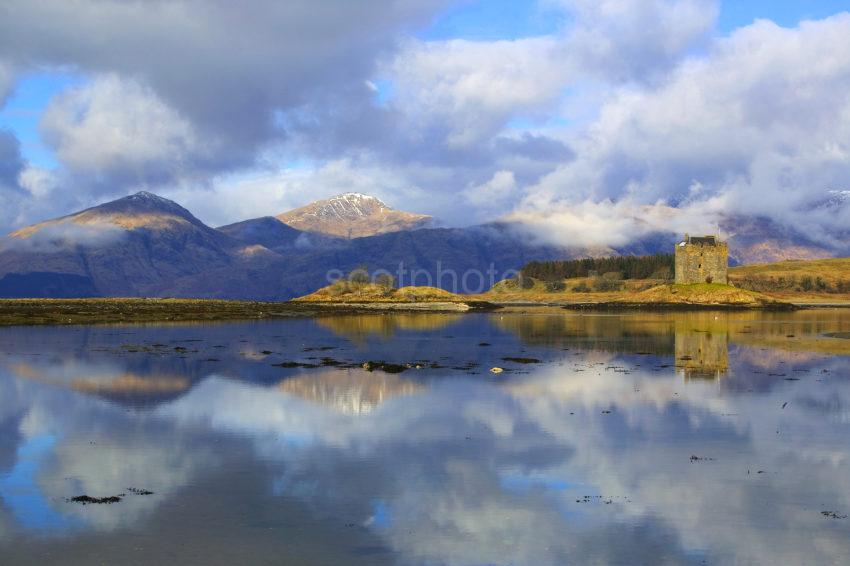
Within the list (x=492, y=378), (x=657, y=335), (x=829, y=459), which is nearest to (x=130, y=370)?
(x=492, y=378)

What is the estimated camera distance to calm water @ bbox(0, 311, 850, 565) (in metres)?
18.1

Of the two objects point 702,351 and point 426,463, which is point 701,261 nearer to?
point 702,351

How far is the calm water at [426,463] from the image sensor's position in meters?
18.1

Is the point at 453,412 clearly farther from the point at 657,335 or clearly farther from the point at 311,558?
the point at 657,335

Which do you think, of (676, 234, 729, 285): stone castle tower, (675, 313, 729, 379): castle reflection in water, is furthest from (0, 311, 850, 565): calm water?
(676, 234, 729, 285): stone castle tower

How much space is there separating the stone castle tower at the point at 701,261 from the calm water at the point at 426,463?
14077 cm

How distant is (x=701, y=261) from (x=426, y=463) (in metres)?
178

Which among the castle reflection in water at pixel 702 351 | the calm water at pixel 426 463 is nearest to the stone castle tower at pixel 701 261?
the castle reflection in water at pixel 702 351

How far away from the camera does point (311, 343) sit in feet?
254

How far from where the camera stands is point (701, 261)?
190 m

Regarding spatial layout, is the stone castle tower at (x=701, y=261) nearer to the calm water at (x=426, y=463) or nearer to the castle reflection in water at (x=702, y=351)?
the castle reflection in water at (x=702, y=351)

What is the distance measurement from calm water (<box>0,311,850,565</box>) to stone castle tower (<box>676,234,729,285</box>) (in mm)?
140765

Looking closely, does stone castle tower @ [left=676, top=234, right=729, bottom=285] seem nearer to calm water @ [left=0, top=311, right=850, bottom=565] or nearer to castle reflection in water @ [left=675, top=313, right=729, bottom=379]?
castle reflection in water @ [left=675, top=313, right=729, bottom=379]

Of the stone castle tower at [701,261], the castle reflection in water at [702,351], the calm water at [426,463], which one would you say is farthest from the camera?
the stone castle tower at [701,261]
